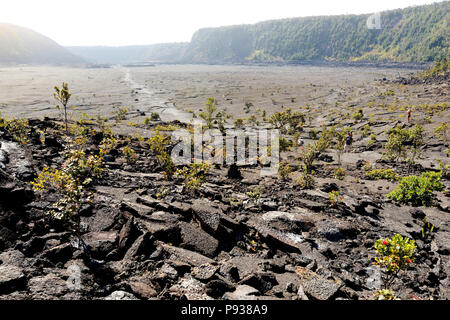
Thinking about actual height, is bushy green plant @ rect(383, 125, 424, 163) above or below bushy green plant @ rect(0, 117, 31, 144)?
below

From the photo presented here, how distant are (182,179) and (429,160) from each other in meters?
16.3

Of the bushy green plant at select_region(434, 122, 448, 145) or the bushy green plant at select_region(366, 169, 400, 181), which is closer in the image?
the bushy green plant at select_region(366, 169, 400, 181)

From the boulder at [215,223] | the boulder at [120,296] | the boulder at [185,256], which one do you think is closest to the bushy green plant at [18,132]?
the boulder at [215,223]

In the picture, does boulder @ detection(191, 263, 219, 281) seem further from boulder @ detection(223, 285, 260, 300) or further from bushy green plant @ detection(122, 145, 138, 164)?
bushy green plant @ detection(122, 145, 138, 164)

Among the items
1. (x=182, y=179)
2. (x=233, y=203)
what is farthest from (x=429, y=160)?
(x=182, y=179)

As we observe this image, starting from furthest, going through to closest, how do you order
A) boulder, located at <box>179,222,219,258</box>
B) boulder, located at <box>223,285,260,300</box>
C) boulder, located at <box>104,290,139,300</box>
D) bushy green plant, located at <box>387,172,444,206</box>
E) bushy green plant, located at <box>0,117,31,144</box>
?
bushy green plant, located at <box>0,117,31,144</box> < bushy green plant, located at <box>387,172,444,206</box> < boulder, located at <box>179,222,219,258</box> < boulder, located at <box>223,285,260,300</box> < boulder, located at <box>104,290,139,300</box>

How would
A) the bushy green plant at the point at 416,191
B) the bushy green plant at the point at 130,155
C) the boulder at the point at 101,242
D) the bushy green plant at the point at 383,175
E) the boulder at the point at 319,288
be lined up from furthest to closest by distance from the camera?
the bushy green plant at the point at 383,175, the bushy green plant at the point at 130,155, the bushy green plant at the point at 416,191, the boulder at the point at 101,242, the boulder at the point at 319,288

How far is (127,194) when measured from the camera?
29.9 feet

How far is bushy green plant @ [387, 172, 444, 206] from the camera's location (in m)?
10.8

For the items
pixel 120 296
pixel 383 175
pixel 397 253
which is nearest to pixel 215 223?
pixel 120 296

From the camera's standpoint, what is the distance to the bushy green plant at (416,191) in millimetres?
10797

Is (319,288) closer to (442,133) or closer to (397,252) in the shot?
(397,252)

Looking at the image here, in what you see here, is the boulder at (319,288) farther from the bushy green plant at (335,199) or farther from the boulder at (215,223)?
the bushy green plant at (335,199)

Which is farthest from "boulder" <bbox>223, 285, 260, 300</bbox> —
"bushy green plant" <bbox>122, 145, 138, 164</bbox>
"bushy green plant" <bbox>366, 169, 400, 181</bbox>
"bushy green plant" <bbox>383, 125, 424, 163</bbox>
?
"bushy green plant" <bbox>383, 125, 424, 163</bbox>
